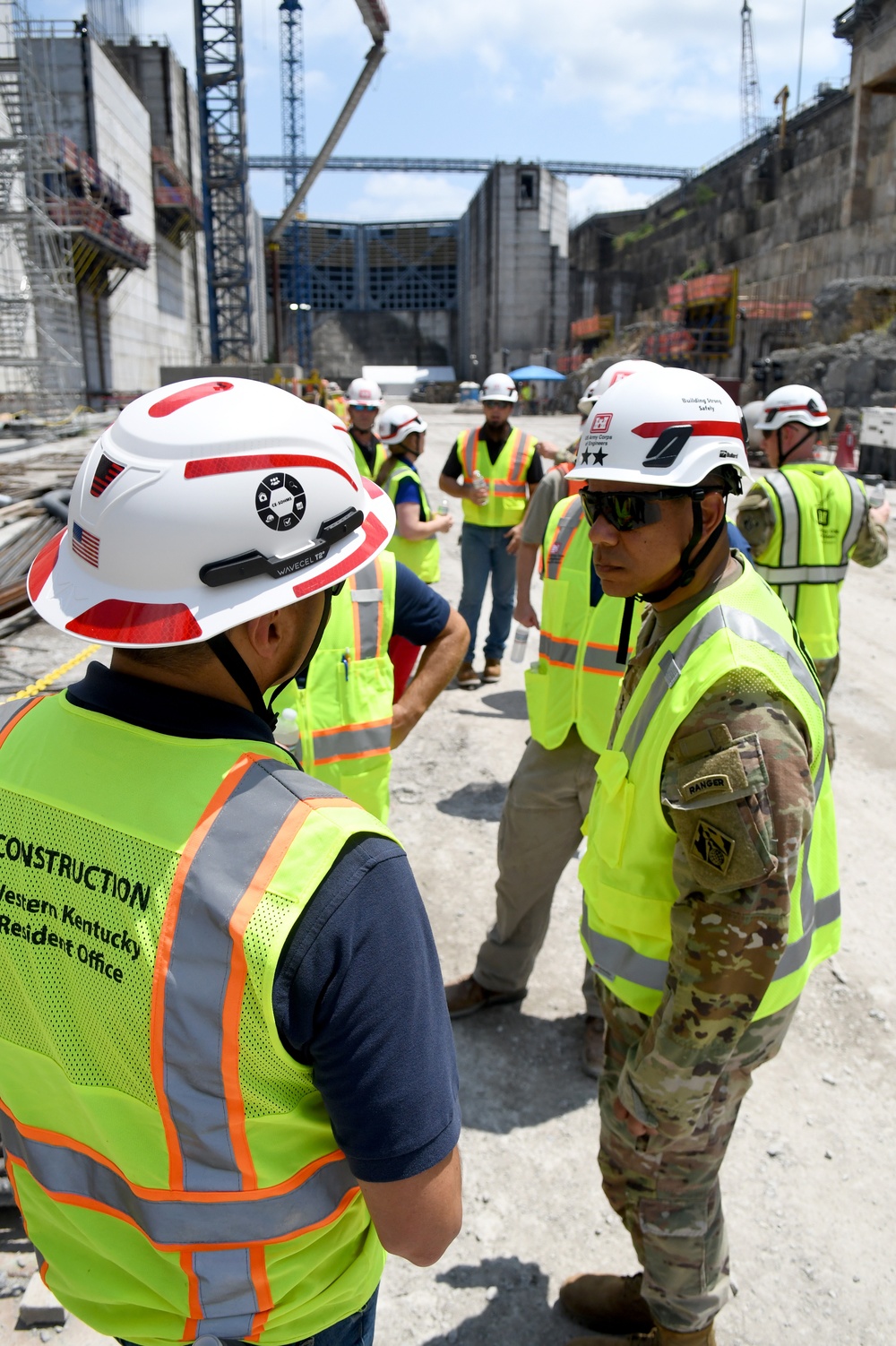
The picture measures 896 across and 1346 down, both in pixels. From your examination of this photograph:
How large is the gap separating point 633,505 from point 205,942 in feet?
4.34

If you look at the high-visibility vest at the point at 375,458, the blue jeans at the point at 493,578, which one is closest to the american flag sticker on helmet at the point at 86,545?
the high-visibility vest at the point at 375,458

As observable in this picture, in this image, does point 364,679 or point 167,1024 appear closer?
point 167,1024

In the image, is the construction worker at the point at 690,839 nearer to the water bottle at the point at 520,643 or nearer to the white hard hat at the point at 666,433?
the white hard hat at the point at 666,433

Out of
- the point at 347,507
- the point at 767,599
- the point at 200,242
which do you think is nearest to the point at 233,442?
the point at 347,507

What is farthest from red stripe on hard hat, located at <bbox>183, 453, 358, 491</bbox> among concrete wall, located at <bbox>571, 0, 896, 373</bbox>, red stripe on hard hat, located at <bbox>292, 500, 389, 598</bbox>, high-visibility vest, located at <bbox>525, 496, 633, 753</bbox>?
concrete wall, located at <bbox>571, 0, 896, 373</bbox>

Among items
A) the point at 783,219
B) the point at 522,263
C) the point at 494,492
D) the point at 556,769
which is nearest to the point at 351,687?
the point at 556,769

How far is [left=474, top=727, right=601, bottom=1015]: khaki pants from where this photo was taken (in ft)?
10.8

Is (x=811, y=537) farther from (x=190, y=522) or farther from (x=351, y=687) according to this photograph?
(x=190, y=522)

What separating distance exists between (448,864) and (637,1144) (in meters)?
2.58

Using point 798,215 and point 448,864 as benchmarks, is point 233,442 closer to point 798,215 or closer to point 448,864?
point 448,864

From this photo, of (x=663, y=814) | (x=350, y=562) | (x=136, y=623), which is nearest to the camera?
(x=136, y=623)

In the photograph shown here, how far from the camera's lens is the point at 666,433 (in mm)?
1919

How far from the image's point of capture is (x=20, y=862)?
110cm

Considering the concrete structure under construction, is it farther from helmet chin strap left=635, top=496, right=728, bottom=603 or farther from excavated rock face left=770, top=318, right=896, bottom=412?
helmet chin strap left=635, top=496, right=728, bottom=603
